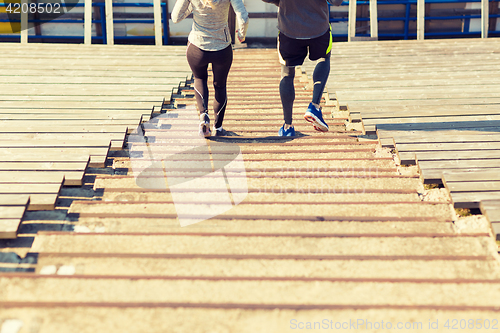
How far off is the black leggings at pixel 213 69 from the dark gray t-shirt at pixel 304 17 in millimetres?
551

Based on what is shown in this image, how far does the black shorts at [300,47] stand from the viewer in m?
3.42

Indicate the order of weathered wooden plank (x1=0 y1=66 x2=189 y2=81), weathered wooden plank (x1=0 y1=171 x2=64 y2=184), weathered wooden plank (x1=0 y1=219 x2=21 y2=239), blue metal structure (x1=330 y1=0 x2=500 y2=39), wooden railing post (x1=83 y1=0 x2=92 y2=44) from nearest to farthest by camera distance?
weathered wooden plank (x1=0 y1=219 x2=21 y2=239) → weathered wooden plank (x1=0 y1=171 x2=64 y2=184) → weathered wooden plank (x1=0 y1=66 x2=189 y2=81) → wooden railing post (x1=83 y1=0 x2=92 y2=44) → blue metal structure (x1=330 y1=0 x2=500 y2=39)

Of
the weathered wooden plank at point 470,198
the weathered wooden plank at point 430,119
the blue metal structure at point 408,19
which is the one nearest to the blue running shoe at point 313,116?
the weathered wooden plank at point 430,119

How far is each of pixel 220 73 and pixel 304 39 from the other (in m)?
0.82

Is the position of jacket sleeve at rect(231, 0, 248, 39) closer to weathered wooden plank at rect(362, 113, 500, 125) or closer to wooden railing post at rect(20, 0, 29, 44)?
weathered wooden plank at rect(362, 113, 500, 125)

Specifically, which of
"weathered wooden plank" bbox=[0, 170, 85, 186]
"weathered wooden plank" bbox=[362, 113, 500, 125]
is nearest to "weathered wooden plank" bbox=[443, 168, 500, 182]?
"weathered wooden plank" bbox=[362, 113, 500, 125]

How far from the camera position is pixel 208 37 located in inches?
138

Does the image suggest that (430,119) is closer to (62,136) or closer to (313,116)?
(313,116)

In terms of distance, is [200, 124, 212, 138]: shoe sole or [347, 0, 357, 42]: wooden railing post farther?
[347, 0, 357, 42]: wooden railing post

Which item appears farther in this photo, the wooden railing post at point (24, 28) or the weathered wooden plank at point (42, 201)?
the wooden railing post at point (24, 28)

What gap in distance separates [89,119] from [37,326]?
2.55 metres

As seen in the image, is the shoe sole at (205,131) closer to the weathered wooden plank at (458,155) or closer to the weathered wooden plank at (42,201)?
the weathered wooden plank at (42,201)

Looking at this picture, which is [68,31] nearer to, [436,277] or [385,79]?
[385,79]

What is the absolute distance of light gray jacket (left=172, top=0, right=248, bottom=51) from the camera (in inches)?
133
